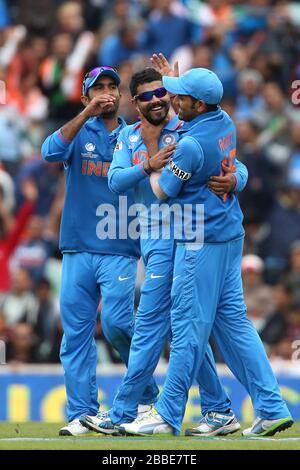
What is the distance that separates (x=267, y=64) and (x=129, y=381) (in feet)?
28.2

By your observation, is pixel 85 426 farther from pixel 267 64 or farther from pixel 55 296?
pixel 267 64

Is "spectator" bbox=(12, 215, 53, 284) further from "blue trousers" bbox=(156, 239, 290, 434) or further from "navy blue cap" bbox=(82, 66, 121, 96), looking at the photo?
"blue trousers" bbox=(156, 239, 290, 434)

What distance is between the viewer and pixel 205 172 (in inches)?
348

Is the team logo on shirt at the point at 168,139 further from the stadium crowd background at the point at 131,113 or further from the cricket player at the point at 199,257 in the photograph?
the stadium crowd background at the point at 131,113

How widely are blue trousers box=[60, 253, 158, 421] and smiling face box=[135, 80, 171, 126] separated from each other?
104cm

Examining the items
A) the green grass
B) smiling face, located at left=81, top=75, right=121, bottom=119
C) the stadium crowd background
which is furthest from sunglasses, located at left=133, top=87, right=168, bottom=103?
the stadium crowd background

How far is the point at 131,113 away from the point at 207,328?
760cm

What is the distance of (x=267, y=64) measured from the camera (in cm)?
1695

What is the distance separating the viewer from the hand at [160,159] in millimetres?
8805

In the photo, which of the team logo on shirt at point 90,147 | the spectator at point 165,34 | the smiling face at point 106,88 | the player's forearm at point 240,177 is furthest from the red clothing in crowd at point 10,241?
the player's forearm at point 240,177

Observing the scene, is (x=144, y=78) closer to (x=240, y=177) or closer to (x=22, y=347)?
(x=240, y=177)

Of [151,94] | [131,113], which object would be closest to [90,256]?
[151,94]

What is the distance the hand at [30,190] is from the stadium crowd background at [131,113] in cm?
1

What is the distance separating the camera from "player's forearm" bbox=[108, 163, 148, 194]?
8.93m
